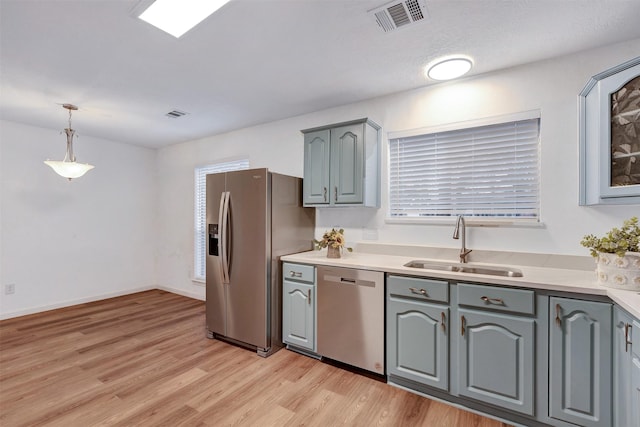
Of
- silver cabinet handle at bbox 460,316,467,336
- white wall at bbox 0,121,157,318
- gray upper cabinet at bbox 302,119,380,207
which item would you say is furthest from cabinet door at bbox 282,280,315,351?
white wall at bbox 0,121,157,318

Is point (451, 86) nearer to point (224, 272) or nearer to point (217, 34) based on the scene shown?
point (217, 34)

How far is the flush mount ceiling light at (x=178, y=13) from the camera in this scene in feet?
5.59

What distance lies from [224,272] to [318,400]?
1.52m

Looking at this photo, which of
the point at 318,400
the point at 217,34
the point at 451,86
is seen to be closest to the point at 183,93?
the point at 217,34

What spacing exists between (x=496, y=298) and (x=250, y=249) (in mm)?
2077

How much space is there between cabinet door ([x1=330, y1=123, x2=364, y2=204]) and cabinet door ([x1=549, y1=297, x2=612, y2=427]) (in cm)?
165

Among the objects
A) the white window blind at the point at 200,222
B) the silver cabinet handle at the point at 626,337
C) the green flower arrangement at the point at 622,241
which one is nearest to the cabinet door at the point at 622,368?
the silver cabinet handle at the point at 626,337

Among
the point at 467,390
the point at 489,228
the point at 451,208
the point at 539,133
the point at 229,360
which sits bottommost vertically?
the point at 229,360

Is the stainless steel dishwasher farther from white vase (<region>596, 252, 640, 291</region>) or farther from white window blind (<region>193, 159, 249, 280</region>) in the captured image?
white window blind (<region>193, 159, 249, 280</region>)

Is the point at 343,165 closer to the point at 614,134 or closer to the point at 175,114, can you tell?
the point at 614,134

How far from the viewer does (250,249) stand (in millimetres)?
2889

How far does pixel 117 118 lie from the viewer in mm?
3670

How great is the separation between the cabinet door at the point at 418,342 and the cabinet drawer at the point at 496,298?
17cm

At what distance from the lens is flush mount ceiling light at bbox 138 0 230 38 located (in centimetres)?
170
